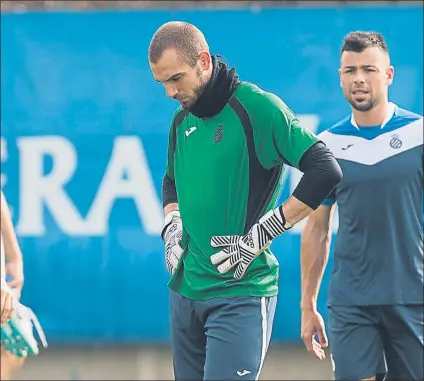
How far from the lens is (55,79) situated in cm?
749

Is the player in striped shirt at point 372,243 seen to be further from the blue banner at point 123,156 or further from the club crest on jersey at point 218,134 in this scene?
the blue banner at point 123,156

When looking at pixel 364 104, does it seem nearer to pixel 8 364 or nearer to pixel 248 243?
pixel 248 243

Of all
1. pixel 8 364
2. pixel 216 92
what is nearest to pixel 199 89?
pixel 216 92

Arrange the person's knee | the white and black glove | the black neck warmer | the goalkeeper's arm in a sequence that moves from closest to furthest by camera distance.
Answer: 1. the goalkeeper's arm
2. the black neck warmer
3. the white and black glove
4. the person's knee

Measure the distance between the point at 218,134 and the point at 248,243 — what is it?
0.42 m

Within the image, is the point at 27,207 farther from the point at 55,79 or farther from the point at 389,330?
the point at 389,330

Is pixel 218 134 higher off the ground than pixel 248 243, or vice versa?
pixel 218 134

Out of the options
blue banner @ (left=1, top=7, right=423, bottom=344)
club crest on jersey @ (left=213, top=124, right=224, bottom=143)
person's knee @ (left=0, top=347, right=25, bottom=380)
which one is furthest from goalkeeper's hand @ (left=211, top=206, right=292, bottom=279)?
blue banner @ (left=1, top=7, right=423, bottom=344)

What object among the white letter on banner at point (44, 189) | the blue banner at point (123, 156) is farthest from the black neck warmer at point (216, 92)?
the white letter on banner at point (44, 189)

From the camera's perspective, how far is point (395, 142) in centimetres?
550

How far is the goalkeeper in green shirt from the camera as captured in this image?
4.19 m

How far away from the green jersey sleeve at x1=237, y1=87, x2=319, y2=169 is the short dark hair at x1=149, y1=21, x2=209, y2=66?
0.26 metres

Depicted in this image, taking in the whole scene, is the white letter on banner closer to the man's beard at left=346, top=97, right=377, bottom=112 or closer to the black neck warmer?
the man's beard at left=346, top=97, right=377, bottom=112

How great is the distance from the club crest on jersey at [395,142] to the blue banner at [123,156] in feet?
6.11
